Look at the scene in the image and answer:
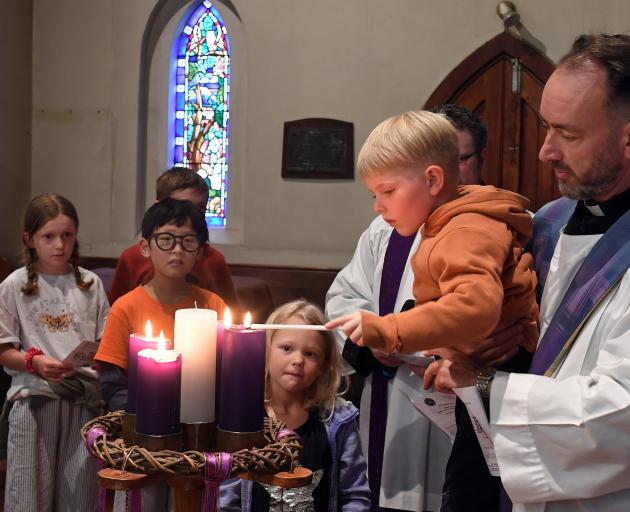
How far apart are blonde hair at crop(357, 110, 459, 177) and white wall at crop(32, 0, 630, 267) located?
→ 213 inches

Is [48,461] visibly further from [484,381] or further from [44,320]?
[484,381]

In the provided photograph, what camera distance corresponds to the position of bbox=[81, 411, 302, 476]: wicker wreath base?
5.32ft

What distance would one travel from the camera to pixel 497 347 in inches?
83.6

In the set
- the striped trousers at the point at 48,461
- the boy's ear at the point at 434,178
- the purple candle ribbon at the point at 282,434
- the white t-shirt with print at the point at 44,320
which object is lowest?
the striped trousers at the point at 48,461

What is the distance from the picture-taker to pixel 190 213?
3.50 metres

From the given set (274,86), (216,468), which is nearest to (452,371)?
(216,468)

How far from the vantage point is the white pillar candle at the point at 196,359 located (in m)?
1.76

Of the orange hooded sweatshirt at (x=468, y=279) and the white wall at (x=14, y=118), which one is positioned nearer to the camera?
the orange hooded sweatshirt at (x=468, y=279)

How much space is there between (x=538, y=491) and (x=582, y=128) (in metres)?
0.83

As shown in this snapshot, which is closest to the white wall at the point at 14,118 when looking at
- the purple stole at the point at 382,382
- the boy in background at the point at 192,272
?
the boy in background at the point at 192,272

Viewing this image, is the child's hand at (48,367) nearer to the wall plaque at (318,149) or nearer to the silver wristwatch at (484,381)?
the silver wristwatch at (484,381)

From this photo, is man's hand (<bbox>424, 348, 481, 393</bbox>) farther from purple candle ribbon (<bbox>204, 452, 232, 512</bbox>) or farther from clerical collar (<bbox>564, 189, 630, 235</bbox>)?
purple candle ribbon (<bbox>204, 452, 232, 512</bbox>)

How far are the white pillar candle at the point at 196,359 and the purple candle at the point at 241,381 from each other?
0.04 metres

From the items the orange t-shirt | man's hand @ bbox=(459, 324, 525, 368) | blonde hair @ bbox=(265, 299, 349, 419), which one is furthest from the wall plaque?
man's hand @ bbox=(459, 324, 525, 368)
